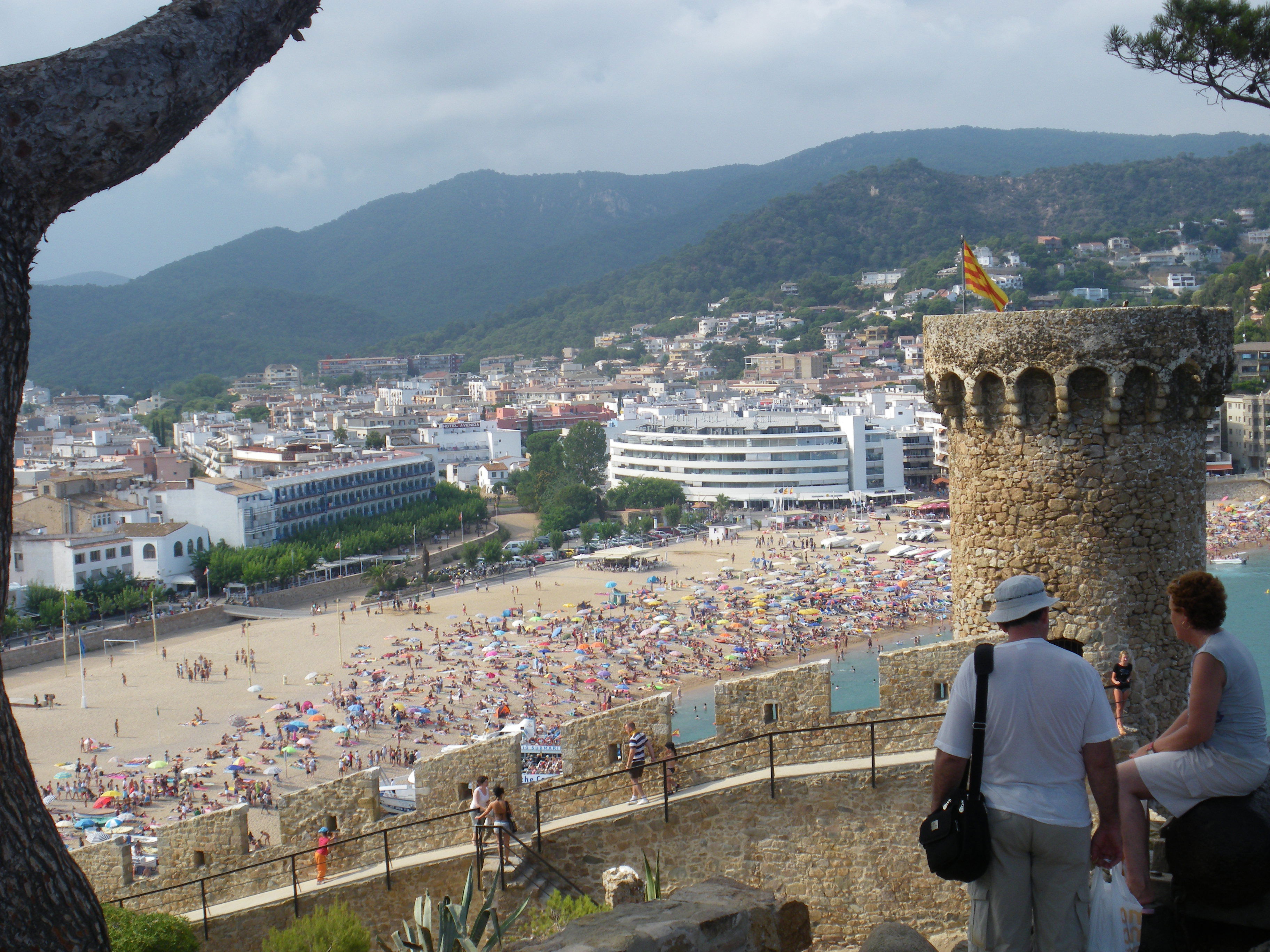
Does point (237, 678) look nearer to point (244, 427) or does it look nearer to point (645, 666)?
point (645, 666)

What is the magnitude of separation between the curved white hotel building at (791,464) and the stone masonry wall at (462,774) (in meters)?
57.8

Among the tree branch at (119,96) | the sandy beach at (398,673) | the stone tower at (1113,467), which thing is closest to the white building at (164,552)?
the sandy beach at (398,673)

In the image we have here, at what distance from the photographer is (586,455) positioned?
6994 cm

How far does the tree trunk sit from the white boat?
150ft

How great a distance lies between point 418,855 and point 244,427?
8765 centimetres

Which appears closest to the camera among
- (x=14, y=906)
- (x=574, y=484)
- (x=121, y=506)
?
(x=14, y=906)

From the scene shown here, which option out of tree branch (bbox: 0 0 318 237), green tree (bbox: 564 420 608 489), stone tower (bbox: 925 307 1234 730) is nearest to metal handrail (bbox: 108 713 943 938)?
stone tower (bbox: 925 307 1234 730)

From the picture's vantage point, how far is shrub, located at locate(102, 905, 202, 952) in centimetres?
525

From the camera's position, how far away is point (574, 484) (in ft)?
213

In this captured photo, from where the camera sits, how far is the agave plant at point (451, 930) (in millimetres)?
4500

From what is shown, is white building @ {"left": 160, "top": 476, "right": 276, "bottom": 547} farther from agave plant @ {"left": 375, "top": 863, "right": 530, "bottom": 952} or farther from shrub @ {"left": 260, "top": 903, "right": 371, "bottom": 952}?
agave plant @ {"left": 375, "top": 863, "right": 530, "bottom": 952}

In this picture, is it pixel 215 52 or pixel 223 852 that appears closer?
pixel 215 52

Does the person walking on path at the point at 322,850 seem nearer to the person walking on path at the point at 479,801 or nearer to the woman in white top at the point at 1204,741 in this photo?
the person walking on path at the point at 479,801

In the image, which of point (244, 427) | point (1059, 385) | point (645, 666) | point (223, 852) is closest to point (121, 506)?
point (645, 666)
